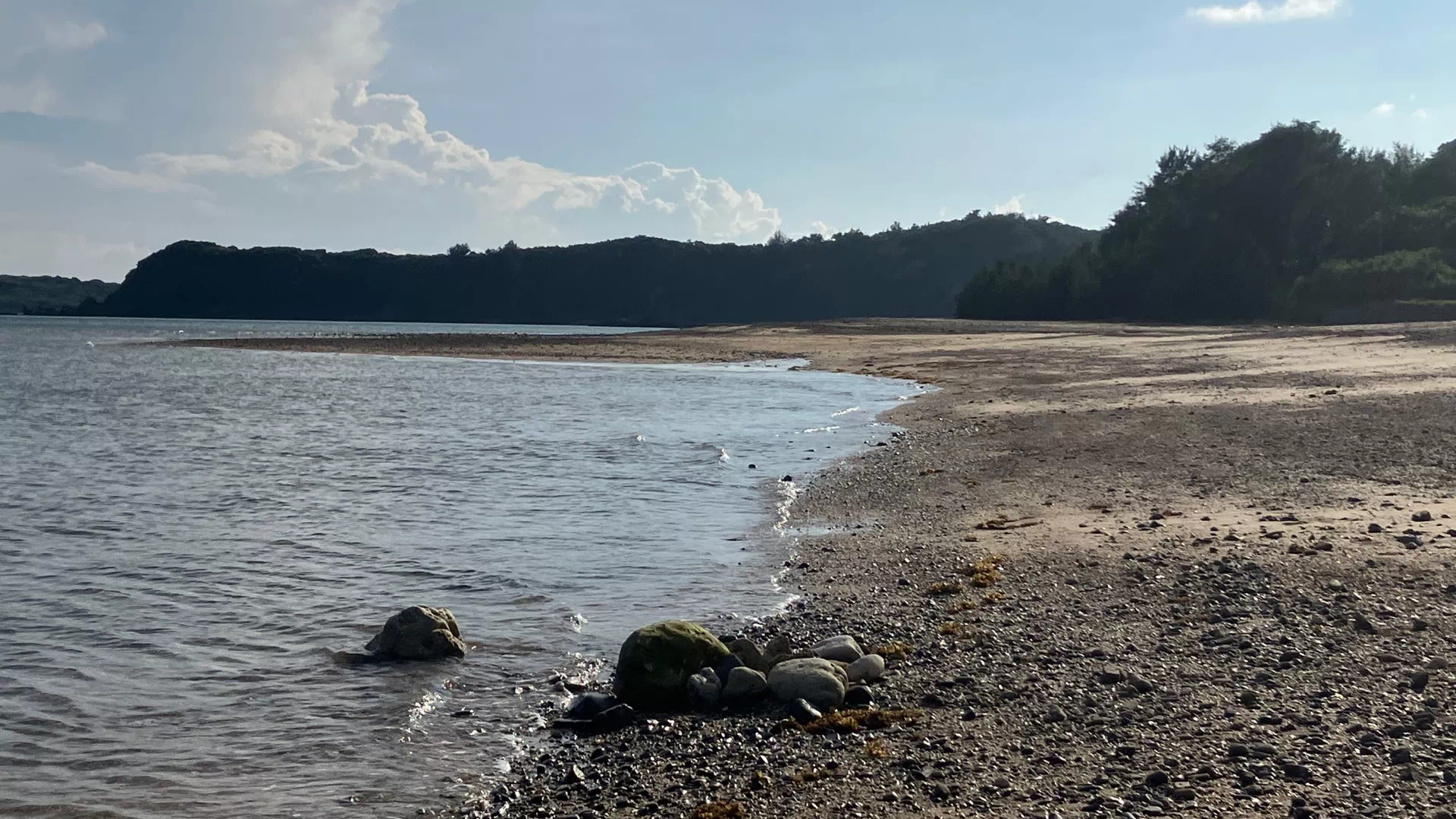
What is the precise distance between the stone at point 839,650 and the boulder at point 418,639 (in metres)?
2.66

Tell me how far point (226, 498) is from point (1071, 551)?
38.9 feet

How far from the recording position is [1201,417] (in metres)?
18.8

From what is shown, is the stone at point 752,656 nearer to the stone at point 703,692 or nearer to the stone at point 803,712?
the stone at point 703,692

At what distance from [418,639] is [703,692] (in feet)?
7.81

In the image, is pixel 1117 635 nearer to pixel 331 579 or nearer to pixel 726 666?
pixel 726 666

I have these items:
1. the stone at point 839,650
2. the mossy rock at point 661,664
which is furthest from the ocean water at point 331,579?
the stone at point 839,650

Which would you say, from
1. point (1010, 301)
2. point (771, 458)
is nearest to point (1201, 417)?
point (771, 458)

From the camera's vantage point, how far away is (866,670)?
6.89m

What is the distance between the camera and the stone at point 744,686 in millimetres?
6816

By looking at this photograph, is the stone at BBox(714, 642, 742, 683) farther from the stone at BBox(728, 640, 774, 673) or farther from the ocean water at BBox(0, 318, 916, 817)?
the ocean water at BBox(0, 318, 916, 817)

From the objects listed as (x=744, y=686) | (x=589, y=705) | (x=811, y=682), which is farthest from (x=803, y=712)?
(x=589, y=705)

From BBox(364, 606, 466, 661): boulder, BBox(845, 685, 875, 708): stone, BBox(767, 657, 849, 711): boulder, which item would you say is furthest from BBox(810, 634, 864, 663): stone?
BBox(364, 606, 466, 661): boulder

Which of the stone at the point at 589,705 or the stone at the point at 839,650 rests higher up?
the stone at the point at 839,650

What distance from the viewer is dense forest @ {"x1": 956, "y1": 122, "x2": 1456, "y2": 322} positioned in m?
56.9
